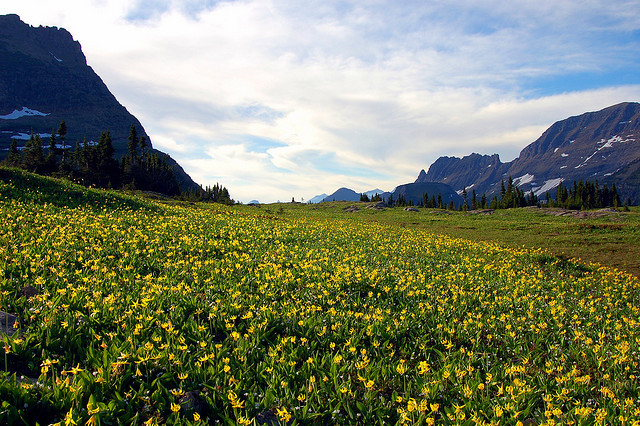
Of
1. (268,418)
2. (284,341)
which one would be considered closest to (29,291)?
(284,341)

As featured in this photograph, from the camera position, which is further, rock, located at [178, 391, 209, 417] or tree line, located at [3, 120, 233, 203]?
tree line, located at [3, 120, 233, 203]

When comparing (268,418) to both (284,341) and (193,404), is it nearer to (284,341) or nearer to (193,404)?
(193,404)

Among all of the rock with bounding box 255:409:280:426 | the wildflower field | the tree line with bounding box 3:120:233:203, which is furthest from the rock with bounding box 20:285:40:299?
the tree line with bounding box 3:120:233:203

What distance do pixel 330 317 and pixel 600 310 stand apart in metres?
6.86

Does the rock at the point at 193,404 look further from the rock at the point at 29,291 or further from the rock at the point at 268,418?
the rock at the point at 29,291

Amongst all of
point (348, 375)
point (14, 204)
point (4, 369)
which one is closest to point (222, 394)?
point (348, 375)

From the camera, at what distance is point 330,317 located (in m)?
5.66

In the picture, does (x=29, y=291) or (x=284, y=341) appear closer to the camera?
(x=284, y=341)

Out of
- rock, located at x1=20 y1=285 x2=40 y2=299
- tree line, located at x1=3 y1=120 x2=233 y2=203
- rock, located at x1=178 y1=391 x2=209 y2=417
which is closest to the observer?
rock, located at x1=178 y1=391 x2=209 y2=417

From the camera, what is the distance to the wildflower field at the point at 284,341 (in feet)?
11.3

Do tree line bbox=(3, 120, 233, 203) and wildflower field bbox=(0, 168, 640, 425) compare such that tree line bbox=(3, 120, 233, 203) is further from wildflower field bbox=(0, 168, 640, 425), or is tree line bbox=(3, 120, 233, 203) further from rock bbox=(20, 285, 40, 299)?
rock bbox=(20, 285, 40, 299)

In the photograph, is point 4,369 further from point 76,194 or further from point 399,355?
point 76,194

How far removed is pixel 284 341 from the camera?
4.49 metres

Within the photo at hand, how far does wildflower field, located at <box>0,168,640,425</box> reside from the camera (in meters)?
3.43
